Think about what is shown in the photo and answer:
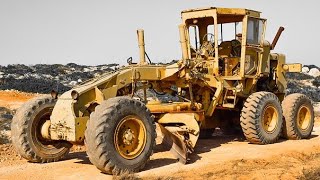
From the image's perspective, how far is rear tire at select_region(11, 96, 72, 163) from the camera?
8.62 meters

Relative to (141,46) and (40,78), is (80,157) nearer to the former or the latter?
(141,46)

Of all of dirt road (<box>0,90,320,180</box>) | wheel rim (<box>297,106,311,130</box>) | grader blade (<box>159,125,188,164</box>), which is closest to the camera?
dirt road (<box>0,90,320,180</box>)

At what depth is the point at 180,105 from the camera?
10.1 m

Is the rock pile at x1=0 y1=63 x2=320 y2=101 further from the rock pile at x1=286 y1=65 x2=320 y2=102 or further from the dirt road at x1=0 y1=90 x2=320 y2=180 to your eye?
the dirt road at x1=0 y1=90 x2=320 y2=180

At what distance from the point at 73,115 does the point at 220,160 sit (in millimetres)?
2969

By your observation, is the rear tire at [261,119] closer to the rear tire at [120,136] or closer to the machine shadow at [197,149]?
the machine shadow at [197,149]

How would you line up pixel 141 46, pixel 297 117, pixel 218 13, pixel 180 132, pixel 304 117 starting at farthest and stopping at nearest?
pixel 304 117 < pixel 297 117 < pixel 218 13 < pixel 141 46 < pixel 180 132

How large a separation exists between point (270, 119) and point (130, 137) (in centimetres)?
468

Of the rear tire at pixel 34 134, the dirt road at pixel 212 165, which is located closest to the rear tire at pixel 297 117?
the dirt road at pixel 212 165

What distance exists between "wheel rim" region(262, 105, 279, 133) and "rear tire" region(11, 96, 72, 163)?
4831 millimetres

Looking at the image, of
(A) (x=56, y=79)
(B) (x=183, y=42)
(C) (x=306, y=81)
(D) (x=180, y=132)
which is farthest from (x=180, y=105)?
(C) (x=306, y=81)

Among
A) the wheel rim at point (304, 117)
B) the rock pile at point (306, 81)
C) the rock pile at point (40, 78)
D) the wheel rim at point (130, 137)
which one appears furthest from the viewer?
the rock pile at point (306, 81)

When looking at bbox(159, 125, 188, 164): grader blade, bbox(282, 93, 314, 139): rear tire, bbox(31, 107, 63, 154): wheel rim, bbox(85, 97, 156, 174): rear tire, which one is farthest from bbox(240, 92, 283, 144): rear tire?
bbox(31, 107, 63, 154): wheel rim

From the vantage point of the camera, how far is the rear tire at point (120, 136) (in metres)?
7.31
